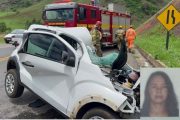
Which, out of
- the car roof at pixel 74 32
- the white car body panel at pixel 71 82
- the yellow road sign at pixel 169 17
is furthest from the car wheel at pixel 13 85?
the yellow road sign at pixel 169 17

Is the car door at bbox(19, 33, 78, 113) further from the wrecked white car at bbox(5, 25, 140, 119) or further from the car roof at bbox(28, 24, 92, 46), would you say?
the car roof at bbox(28, 24, 92, 46)

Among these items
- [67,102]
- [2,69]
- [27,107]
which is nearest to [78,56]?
[67,102]

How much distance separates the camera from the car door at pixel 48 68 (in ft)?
23.4

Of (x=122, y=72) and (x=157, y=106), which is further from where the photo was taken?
(x=122, y=72)

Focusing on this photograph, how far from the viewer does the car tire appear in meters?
6.21

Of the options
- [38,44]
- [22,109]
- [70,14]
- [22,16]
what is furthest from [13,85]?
[22,16]

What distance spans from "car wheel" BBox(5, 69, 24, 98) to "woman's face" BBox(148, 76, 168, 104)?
4061 mm

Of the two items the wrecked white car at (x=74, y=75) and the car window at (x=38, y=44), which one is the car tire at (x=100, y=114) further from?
the car window at (x=38, y=44)

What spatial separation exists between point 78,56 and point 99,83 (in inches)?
28.9

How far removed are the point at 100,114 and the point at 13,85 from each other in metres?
3.53

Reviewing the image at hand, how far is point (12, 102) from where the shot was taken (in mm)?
9312

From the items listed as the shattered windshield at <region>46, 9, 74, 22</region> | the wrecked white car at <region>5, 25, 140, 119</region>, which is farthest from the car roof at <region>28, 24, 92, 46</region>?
the shattered windshield at <region>46, 9, 74, 22</region>

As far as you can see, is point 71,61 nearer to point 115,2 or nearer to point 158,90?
point 158,90

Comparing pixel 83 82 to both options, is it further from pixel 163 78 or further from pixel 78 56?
pixel 163 78
